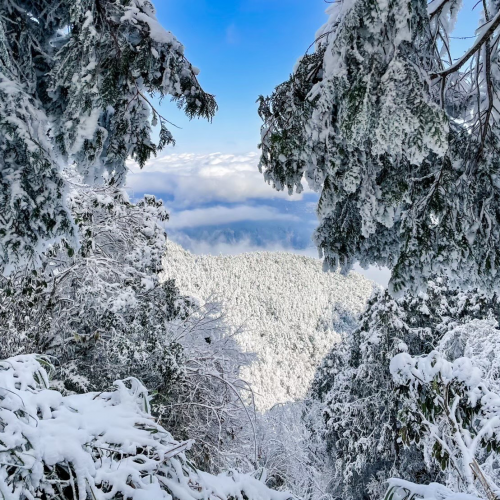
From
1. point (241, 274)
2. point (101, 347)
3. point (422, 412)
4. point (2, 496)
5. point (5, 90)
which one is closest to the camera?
point (2, 496)

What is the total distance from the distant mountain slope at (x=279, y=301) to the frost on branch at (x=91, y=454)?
4025 centimetres

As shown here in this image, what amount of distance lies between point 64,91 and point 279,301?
80986 millimetres

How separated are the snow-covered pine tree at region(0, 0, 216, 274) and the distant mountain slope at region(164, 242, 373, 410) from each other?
39.4 meters

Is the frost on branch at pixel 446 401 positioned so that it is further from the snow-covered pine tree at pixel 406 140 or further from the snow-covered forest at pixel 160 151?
the snow-covered pine tree at pixel 406 140

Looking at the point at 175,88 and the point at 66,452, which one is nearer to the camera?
the point at 66,452

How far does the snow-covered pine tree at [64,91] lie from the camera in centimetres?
236

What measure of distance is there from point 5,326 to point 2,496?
5.17 m

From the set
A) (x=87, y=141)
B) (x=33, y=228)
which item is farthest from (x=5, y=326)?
(x=87, y=141)

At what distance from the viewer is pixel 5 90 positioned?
2.26 meters

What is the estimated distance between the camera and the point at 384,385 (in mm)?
9875

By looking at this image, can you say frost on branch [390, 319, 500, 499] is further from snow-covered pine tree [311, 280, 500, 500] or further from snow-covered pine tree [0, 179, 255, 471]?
snow-covered pine tree [311, 280, 500, 500]

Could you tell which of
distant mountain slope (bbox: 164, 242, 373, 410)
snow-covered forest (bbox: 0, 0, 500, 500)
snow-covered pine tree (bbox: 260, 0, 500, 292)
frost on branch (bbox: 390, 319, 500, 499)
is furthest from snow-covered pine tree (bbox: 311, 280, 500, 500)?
distant mountain slope (bbox: 164, 242, 373, 410)

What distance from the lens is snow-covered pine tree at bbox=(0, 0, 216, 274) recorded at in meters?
2.36

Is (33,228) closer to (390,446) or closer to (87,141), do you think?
(87,141)
